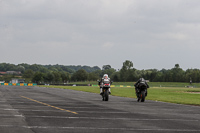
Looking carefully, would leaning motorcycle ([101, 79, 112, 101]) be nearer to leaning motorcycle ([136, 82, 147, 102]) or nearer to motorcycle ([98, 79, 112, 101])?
motorcycle ([98, 79, 112, 101])

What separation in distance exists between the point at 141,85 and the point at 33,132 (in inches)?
698

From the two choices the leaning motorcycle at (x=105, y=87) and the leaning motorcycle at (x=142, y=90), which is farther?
the leaning motorcycle at (x=105, y=87)

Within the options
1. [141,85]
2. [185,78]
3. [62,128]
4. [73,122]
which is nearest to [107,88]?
[141,85]

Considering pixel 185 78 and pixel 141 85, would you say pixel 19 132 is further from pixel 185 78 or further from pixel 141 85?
pixel 185 78

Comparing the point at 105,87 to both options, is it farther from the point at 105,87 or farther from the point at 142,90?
the point at 142,90

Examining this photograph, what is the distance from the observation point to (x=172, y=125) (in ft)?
43.1

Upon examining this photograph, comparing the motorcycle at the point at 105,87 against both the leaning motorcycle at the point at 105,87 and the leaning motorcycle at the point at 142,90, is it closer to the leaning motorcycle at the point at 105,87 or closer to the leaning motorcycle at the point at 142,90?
the leaning motorcycle at the point at 105,87

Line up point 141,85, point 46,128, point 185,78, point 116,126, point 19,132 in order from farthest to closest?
1. point 185,78
2. point 141,85
3. point 116,126
4. point 46,128
5. point 19,132

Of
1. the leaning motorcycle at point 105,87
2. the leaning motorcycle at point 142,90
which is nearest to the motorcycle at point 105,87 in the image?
the leaning motorcycle at point 105,87

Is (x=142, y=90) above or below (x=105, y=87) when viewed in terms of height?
below

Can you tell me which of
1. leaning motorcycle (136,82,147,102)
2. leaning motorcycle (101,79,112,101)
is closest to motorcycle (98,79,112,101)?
leaning motorcycle (101,79,112,101)

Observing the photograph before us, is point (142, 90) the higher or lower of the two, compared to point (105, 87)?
lower

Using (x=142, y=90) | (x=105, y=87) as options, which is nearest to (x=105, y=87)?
(x=105, y=87)

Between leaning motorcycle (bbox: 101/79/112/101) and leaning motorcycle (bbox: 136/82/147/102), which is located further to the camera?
leaning motorcycle (bbox: 101/79/112/101)
